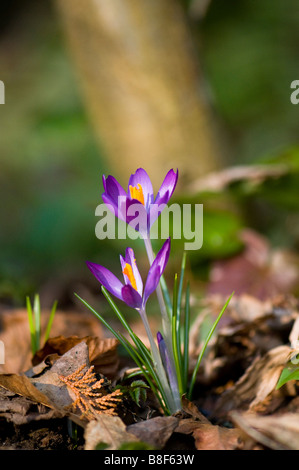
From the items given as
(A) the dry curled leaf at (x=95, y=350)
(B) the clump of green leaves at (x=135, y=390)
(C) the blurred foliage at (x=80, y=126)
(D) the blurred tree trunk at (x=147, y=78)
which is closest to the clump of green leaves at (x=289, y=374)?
(B) the clump of green leaves at (x=135, y=390)

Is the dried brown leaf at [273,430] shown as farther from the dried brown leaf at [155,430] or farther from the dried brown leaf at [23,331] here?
the dried brown leaf at [23,331]

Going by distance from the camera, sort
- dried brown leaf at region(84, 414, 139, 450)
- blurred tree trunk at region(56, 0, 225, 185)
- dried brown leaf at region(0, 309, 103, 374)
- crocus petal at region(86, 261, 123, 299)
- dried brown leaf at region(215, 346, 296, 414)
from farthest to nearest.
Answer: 1. blurred tree trunk at region(56, 0, 225, 185)
2. dried brown leaf at region(0, 309, 103, 374)
3. dried brown leaf at region(215, 346, 296, 414)
4. crocus petal at region(86, 261, 123, 299)
5. dried brown leaf at region(84, 414, 139, 450)

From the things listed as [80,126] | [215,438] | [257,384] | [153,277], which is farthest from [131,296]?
[80,126]

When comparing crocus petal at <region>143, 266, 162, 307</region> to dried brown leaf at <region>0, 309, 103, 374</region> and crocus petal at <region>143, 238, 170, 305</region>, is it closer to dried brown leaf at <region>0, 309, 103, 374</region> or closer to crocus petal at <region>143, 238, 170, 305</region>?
crocus petal at <region>143, 238, 170, 305</region>

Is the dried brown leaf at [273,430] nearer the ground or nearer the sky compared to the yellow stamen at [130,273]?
nearer the ground

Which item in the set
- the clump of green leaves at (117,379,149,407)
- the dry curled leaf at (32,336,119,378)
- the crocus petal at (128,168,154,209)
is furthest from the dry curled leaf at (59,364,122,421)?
the crocus petal at (128,168,154,209)
